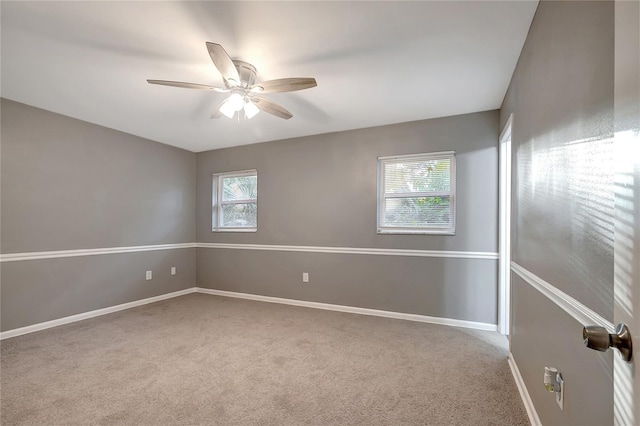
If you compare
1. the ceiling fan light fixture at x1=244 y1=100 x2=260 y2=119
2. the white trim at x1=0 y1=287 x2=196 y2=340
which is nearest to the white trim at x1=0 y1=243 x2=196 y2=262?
the white trim at x1=0 y1=287 x2=196 y2=340

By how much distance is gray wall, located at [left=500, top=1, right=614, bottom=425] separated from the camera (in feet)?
3.03

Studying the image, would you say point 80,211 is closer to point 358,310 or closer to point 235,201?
point 235,201

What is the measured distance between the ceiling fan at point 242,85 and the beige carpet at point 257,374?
2.12 m

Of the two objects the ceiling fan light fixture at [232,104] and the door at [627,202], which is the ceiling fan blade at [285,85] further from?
the door at [627,202]

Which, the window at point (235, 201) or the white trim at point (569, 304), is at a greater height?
the window at point (235, 201)

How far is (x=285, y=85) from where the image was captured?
215 centimetres

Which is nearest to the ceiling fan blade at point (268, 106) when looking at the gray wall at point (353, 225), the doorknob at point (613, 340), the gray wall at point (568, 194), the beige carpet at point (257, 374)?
the gray wall at point (353, 225)

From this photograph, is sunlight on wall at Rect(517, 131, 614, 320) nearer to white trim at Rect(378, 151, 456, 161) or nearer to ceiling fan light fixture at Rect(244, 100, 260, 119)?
white trim at Rect(378, 151, 456, 161)

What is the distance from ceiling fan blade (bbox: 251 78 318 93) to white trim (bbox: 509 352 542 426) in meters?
2.41

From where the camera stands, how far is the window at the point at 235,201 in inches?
189

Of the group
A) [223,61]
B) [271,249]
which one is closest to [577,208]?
[223,61]

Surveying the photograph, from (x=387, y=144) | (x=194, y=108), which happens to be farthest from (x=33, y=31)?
(x=387, y=144)

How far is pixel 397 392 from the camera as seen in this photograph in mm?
2076

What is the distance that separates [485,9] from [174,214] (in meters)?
4.69
